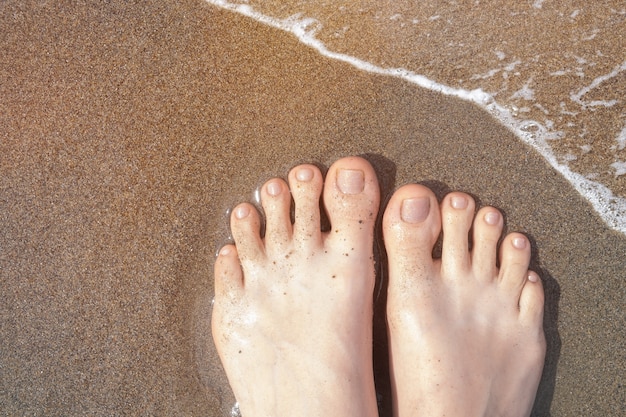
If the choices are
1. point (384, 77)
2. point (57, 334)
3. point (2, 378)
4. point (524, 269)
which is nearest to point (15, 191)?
point (57, 334)

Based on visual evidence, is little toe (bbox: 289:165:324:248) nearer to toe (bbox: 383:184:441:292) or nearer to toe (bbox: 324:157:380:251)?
toe (bbox: 324:157:380:251)

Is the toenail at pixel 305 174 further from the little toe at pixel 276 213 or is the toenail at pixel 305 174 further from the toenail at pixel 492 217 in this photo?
the toenail at pixel 492 217

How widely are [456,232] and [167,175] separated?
3.79ft

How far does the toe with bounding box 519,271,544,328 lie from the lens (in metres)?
2.32

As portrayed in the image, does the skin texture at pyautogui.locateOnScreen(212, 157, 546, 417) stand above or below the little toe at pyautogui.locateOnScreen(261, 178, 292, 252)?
below

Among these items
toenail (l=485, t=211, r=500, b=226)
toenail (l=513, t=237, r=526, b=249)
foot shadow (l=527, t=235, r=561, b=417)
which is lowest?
foot shadow (l=527, t=235, r=561, b=417)

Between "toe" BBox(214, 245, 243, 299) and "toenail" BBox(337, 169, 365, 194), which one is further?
"toe" BBox(214, 245, 243, 299)

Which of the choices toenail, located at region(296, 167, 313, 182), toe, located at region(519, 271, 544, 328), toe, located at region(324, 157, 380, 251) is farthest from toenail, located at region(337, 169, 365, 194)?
toe, located at region(519, 271, 544, 328)

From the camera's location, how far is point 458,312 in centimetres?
233

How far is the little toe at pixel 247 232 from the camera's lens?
7.61 ft

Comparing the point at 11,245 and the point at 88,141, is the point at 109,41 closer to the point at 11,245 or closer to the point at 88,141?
the point at 88,141

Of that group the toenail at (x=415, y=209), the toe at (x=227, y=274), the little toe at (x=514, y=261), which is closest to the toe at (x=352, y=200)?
the toenail at (x=415, y=209)

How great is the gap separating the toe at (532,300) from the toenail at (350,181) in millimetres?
764

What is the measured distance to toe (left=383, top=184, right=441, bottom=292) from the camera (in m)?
2.26
